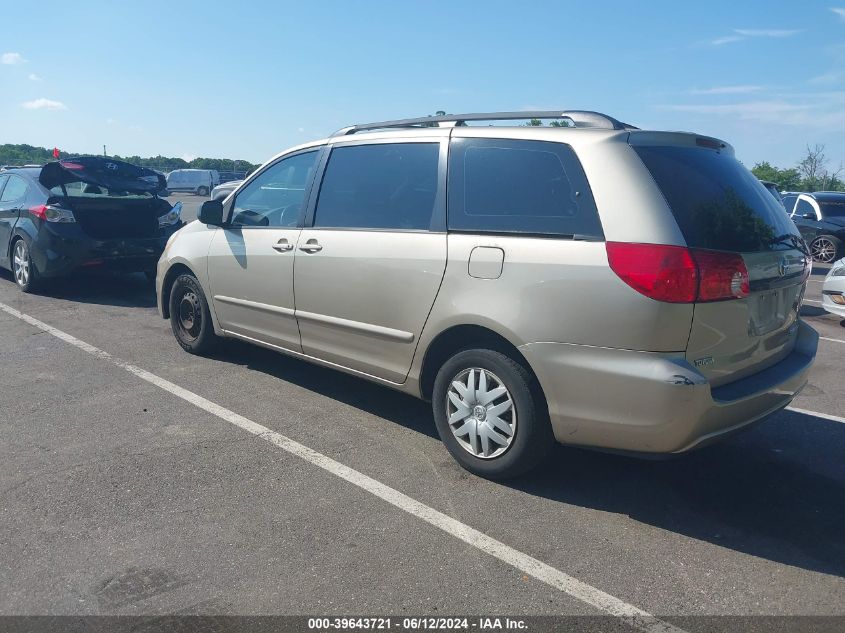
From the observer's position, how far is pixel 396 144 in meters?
4.66

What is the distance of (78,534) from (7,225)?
7.56 meters

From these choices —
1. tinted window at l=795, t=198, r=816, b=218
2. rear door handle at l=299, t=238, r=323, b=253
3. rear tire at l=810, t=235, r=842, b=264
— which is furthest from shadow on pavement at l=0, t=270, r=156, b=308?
tinted window at l=795, t=198, r=816, b=218

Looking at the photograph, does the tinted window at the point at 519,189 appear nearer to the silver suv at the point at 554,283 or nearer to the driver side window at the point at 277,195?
the silver suv at the point at 554,283

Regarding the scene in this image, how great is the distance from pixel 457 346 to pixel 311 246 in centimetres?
136

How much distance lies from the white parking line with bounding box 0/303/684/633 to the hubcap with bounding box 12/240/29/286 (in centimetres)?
476

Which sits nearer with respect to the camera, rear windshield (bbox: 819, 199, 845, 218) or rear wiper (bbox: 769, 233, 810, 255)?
rear wiper (bbox: 769, 233, 810, 255)

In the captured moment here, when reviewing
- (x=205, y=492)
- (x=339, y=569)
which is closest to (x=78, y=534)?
(x=205, y=492)

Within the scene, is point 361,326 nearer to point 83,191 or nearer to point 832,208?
point 83,191

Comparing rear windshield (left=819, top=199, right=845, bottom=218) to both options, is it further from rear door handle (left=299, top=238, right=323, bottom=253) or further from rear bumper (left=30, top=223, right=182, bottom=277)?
rear door handle (left=299, top=238, right=323, bottom=253)

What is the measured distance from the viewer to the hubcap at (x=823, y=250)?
1516 centimetres

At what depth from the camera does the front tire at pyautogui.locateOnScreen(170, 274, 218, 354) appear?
622 cm

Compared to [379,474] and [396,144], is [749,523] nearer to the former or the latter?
[379,474]

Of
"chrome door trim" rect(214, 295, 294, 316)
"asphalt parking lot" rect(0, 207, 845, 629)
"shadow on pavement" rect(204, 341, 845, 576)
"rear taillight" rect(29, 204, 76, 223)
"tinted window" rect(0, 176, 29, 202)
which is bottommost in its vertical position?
"asphalt parking lot" rect(0, 207, 845, 629)

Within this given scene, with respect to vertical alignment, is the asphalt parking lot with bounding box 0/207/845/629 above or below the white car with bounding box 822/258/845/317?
below
